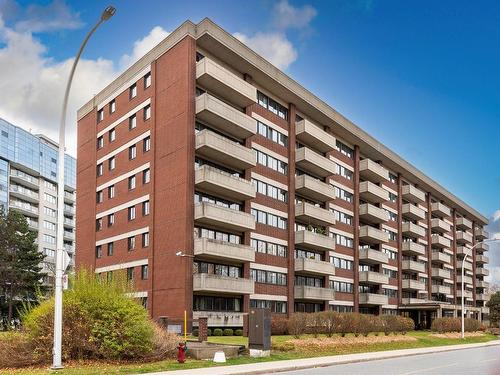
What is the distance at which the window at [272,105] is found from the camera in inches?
2122

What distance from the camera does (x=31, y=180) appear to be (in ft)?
393

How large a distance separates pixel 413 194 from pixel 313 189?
1349 inches

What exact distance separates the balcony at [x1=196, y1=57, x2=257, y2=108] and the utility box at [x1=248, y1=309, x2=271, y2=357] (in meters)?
23.2

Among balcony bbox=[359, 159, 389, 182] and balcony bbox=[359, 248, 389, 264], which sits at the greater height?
balcony bbox=[359, 159, 389, 182]

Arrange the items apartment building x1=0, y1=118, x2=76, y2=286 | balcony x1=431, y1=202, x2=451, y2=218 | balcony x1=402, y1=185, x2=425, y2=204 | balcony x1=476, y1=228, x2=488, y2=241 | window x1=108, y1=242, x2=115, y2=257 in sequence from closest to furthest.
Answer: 1. window x1=108, y1=242, x2=115, y2=257
2. balcony x1=402, y1=185, x2=425, y2=204
3. balcony x1=431, y1=202, x2=451, y2=218
4. apartment building x1=0, y1=118, x2=76, y2=286
5. balcony x1=476, y1=228, x2=488, y2=241

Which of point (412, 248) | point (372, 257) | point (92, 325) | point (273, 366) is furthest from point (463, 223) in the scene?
point (92, 325)

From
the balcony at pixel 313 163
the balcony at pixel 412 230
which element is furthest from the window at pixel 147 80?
the balcony at pixel 412 230

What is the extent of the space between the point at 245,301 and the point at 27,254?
1850 inches

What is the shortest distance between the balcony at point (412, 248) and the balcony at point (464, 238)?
2428cm

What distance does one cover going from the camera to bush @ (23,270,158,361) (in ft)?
72.8

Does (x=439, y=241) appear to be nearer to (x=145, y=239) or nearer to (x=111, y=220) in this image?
(x=111, y=220)

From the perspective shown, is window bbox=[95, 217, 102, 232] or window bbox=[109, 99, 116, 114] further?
window bbox=[95, 217, 102, 232]

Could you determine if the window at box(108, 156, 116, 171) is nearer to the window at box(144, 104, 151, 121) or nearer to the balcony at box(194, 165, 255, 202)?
the window at box(144, 104, 151, 121)

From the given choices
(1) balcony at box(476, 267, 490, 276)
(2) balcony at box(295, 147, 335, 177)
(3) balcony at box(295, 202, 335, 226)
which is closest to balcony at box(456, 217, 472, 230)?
(1) balcony at box(476, 267, 490, 276)
